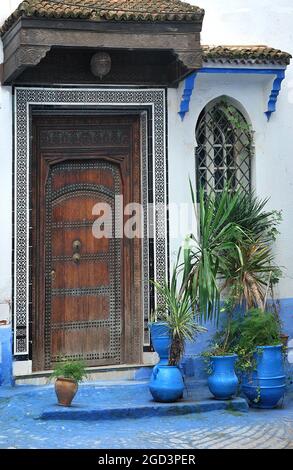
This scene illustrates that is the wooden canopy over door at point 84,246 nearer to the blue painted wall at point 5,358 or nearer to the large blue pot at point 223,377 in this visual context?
the blue painted wall at point 5,358

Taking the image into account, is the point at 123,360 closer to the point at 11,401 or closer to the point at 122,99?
the point at 11,401

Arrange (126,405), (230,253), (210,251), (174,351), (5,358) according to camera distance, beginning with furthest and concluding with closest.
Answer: (230,253), (5,358), (210,251), (174,351), (126,405)

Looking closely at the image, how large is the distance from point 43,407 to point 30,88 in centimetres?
373

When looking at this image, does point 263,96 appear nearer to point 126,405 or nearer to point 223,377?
point 223,377

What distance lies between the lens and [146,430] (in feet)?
26.9

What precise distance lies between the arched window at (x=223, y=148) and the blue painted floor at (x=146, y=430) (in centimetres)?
309

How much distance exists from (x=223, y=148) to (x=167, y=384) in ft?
11.2

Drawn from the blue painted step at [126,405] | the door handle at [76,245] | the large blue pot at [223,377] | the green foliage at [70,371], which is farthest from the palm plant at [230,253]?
the green foliage at [70,371]

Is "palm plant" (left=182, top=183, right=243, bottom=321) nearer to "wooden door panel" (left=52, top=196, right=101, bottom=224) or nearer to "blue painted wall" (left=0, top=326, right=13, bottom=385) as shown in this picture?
"wooden door panel" (left=52, top=196, right=101, bottom=224)

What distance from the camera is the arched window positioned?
35.3 ft

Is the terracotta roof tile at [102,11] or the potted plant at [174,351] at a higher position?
the terracotta roof tile at [102,11]

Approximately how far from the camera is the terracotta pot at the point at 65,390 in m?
8.67

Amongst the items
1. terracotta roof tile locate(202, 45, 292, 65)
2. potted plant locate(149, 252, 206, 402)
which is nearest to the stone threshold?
potted plant locate(149, 252, 206, 402)

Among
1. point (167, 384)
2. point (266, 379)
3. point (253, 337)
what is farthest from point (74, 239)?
point (266, 379)
